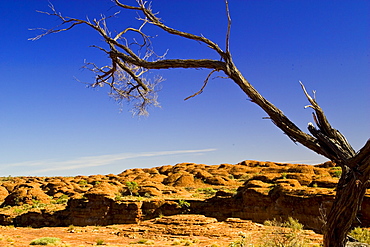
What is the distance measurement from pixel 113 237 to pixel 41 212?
32.8ft

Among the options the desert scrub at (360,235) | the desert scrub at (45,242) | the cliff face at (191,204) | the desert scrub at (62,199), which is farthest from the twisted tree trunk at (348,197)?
the desert scrub at (62,199)

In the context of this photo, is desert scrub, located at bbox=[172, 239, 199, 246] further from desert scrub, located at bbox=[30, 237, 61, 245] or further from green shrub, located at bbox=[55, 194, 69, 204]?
green shrub, located at bbox=[55, 194, 69, 204]

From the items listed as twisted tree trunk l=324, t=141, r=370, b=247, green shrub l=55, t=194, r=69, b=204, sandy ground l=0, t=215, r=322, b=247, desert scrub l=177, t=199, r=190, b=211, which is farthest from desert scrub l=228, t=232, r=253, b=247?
green shrub l=55, t=194, r=69, b=204

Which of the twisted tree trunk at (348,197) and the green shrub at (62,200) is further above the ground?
the twisted tree trunk at (348,197)

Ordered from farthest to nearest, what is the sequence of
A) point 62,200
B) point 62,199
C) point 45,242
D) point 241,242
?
point 62,199 < point 62,200 < point 45,242 < point 241,242

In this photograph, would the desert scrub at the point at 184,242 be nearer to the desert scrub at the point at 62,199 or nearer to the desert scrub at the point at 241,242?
the desert scrub at the point at 241,242

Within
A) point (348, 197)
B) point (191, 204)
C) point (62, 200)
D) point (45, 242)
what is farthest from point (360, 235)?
point (62, 200)

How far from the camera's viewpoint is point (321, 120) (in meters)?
3.99

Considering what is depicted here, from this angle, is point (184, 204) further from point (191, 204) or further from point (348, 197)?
point (348, 197)

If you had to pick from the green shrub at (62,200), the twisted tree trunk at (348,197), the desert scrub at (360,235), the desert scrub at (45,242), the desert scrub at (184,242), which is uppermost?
the twisted tree trunk at (348,197)

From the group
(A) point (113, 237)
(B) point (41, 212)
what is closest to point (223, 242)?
(A) point (113, 237)

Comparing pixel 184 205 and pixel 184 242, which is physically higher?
pixel 184 205

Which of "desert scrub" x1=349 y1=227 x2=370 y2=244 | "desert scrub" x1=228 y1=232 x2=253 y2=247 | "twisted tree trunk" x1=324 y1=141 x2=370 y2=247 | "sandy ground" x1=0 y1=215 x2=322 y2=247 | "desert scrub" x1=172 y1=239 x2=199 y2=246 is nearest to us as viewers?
"twisted tree trunk" x1=324 y1=141 x2=370 y2=247

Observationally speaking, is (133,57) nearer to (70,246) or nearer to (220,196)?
(70,246)
